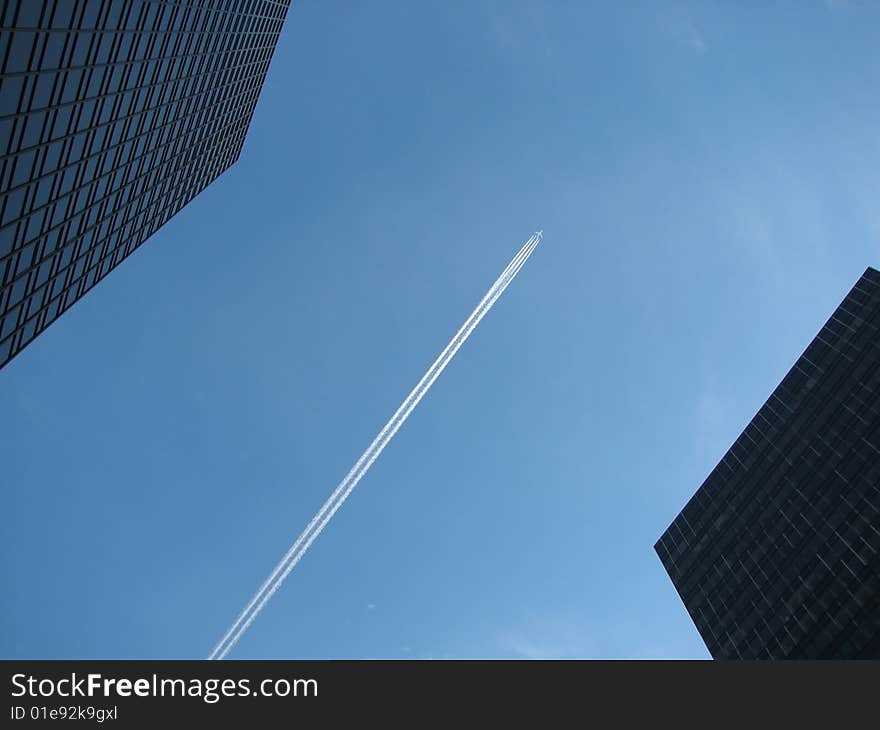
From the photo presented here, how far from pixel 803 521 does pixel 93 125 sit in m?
79.3

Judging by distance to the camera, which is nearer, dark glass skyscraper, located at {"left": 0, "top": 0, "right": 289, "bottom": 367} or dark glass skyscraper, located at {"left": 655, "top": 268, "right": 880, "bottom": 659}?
dark glass skyscraper, located at {"left": 0, "top": 0, "right": 289, "bottom": 367}

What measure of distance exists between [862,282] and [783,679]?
238 feet

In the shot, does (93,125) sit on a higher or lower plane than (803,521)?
higher

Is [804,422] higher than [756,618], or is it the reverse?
[804,422]

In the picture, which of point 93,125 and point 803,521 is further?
point 803,521

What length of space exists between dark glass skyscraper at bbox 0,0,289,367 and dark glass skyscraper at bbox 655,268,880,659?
2946 inches

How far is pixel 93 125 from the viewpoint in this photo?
35.7 meters

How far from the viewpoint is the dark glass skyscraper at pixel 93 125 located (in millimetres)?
28219

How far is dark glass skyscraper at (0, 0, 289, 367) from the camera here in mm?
28219

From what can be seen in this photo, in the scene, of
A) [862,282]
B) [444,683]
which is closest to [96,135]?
[444,683]

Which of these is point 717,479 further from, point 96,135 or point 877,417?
point 96,135

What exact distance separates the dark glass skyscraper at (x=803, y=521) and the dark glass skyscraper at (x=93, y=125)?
2946 inches

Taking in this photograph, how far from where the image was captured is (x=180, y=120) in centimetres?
5047

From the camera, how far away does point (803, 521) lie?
7219cm
